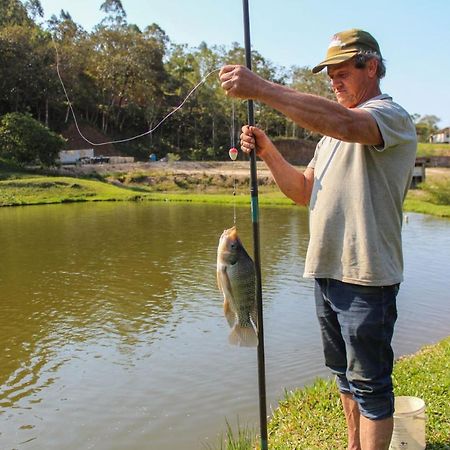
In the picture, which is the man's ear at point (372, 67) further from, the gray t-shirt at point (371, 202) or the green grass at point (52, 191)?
the green grass at point (52, 191)

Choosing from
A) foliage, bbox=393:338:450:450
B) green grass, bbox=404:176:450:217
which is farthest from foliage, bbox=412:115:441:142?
foliage, bbox=393:338:450:450

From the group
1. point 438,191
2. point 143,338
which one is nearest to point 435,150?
point 438,191

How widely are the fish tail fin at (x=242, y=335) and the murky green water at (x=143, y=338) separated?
2.30 m

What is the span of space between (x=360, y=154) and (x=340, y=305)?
2.26 feet

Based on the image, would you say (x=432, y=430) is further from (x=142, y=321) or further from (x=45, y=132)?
(x=45, y=132)

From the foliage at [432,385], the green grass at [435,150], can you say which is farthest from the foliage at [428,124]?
the foliage at [432,385]

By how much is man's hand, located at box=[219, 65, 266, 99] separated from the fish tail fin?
49.2 inches

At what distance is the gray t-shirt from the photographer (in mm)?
2465


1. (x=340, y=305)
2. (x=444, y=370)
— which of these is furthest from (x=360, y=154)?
(x=444, y=370)

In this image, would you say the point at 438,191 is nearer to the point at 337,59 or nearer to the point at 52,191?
the point at 52,191

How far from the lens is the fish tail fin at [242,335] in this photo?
118 inches

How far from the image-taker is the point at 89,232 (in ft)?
61.4

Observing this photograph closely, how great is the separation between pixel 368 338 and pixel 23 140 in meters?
36.3

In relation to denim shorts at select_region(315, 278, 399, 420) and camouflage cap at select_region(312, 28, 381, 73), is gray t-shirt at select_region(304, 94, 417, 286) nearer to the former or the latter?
denim shorts at select_region(315, 278, 399, 420)
